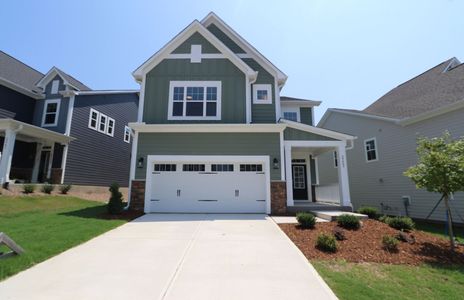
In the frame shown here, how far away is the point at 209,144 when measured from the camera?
11.0m

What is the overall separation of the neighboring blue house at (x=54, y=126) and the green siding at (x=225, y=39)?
9.58 metres

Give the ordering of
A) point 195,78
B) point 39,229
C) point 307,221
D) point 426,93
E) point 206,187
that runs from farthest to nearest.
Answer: point 426,93, point 195,78, point 206,187, point 307,221, point 39,229

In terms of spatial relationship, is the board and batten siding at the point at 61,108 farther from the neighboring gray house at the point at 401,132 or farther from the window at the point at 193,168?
the neighboring gray house at the point at 401,132

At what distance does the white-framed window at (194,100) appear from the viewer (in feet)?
39.0

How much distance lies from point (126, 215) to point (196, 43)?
881 centimetres

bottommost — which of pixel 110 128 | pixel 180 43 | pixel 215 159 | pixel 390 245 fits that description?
pixel 390 245

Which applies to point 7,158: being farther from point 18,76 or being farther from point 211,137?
point 211,137

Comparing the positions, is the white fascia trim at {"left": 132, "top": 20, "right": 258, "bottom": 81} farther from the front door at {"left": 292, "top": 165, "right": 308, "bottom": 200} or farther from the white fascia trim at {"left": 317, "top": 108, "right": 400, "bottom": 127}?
the white fascia trim at {"left": 317, "top": 108, "right": 400, "bottom": 127}

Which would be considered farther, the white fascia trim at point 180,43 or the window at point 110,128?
the window at point 110,128

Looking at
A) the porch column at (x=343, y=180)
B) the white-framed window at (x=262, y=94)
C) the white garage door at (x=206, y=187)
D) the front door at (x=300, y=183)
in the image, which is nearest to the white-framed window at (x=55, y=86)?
the white garage door at (x=206, y=187)

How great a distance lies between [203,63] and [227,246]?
9404 mm

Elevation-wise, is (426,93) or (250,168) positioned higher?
(426,93)

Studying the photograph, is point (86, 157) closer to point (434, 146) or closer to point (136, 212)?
point (136, 212)

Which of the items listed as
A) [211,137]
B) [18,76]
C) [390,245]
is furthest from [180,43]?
[18,76]
